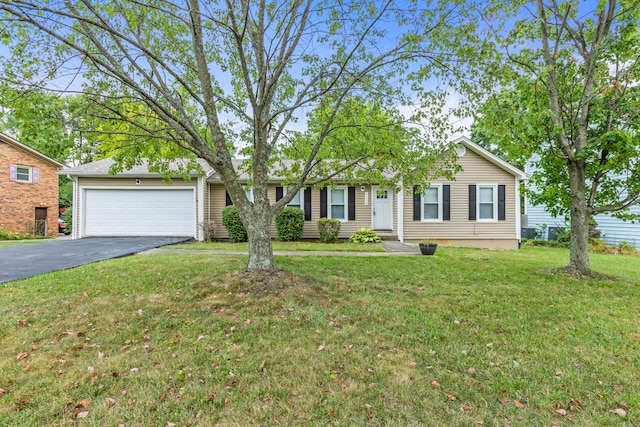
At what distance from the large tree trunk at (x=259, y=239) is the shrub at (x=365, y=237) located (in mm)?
7418

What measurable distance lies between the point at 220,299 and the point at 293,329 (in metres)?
1.51

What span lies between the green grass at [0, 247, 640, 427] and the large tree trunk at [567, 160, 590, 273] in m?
0.85

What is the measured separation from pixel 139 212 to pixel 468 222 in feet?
45.6

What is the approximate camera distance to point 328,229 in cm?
1259

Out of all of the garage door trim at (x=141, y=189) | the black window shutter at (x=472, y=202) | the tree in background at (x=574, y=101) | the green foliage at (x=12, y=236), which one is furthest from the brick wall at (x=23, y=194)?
the black window shutter at (x=472, y=202)

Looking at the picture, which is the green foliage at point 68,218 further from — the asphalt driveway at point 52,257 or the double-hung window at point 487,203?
the double-hung window at point 487,203

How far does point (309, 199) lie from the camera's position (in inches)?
520

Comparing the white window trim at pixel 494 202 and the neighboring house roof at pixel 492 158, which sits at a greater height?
the neighboring house roof at pixel 492 158

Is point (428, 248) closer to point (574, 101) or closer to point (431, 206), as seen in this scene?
point (431, 206)

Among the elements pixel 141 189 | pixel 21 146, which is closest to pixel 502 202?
pixel 141 189

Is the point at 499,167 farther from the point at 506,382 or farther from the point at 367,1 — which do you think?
the point at 506,382

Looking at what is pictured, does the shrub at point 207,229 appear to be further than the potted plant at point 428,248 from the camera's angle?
Yes

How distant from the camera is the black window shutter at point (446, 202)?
1312 centimetres

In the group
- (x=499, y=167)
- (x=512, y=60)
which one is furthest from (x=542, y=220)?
(x=512, y=60)
